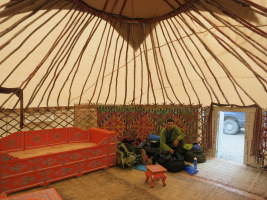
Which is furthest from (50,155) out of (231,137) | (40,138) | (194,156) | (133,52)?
(231,137)

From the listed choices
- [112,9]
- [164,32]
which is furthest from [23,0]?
[164,32]

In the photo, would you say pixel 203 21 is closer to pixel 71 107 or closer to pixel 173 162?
pixel 173 162

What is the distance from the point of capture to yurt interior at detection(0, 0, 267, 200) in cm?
221

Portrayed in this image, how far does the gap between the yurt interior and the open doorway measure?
79 millimetres

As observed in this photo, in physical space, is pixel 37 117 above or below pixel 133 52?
below

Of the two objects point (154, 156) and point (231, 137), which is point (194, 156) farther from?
point (231, 137)

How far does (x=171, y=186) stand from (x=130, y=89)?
2044 mm

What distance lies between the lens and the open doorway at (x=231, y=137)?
4.34m

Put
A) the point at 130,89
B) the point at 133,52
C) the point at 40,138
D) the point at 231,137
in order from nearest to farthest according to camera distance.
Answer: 1. the point at 133,52
2. the point at 40,138
3. the point at 130,89
4. the point at 231,137

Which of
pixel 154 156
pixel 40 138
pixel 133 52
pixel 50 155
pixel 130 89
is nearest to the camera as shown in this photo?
pixel 50 155

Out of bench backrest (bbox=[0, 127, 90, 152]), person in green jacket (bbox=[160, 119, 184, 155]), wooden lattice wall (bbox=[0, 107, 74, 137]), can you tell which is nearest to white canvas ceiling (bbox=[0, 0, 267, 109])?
wooden lattice wall (bbox=[0, 107, 74, 137])

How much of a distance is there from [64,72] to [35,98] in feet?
2.48

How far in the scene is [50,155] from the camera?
2812mm

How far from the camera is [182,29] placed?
8.55 ft
